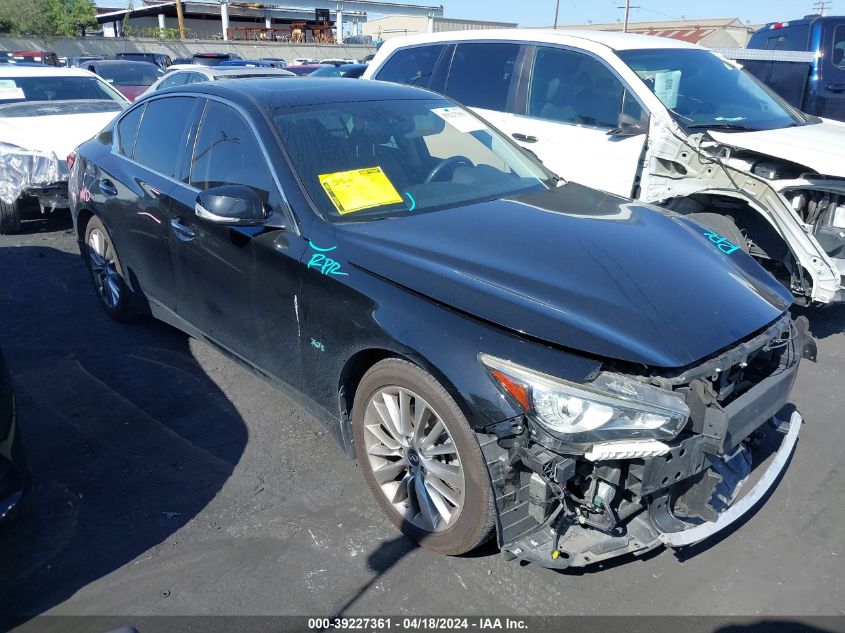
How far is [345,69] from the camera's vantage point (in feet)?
42.3

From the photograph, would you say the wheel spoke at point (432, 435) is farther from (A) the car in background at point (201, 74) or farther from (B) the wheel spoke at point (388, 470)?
(A) the car in background at point (201, 74)

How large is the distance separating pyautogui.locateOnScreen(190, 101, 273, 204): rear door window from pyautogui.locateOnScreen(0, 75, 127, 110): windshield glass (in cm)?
566

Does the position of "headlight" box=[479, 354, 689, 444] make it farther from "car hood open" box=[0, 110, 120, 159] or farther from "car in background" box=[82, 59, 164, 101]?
"car in background" box=[82, 59, 164, 101]

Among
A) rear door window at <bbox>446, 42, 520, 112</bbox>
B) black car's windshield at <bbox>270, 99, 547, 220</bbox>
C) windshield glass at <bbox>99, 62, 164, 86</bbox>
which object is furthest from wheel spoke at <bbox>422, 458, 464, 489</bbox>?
windshield glass at <bbox>99, 62, 164, 86</bbox>

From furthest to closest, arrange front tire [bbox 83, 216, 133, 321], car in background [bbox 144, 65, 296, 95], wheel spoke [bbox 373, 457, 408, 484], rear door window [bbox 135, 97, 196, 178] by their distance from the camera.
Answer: car in background [bbox 144, 65, 296, 95], front tire [bbox 83, 216, 133, 321], rear door window [bbox 135, 97, 196, 178], wheel spoke [bbox 373, 457, 408, 484]

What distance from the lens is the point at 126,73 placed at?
16.0 meters

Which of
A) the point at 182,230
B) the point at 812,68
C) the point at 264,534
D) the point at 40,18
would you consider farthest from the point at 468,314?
the point at 40,18

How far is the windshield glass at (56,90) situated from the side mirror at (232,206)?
6476 mm

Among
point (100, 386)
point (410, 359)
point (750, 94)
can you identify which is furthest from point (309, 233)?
point (750, 94)

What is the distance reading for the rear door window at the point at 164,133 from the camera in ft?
13.5

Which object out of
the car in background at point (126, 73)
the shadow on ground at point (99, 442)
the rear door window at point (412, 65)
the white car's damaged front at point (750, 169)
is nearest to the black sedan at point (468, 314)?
the shadow on ground at point (99, 442)

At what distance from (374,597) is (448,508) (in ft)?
1.44

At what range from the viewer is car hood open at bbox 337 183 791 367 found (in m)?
2.48

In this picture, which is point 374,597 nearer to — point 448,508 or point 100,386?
point 448,508
